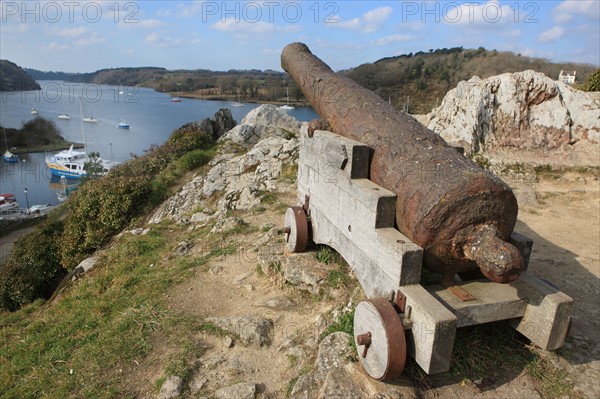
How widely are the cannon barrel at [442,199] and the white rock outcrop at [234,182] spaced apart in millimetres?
4942

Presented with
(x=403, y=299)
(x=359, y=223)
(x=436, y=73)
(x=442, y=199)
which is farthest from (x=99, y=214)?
(x=436, y=73)

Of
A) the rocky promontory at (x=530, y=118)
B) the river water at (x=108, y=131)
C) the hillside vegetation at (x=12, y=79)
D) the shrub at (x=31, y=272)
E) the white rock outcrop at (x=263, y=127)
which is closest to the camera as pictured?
the shrub at (x=31, y=272)

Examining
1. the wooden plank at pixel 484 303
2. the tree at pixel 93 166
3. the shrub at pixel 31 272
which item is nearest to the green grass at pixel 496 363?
the wooden plank at pixel 484 303

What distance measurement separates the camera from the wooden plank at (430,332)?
247cm

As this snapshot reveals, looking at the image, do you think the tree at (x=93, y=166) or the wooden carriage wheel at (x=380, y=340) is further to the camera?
the tree at (x=93, y=166)

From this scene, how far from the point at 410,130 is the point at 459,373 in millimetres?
1894

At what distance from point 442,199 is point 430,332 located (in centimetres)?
82

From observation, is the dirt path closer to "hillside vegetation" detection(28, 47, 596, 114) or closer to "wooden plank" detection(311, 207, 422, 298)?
"wooden plank" detection(311, 207, 422, 298)

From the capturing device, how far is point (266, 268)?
190 inches

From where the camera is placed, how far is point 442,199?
104 inches

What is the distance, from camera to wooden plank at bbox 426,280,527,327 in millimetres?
2727

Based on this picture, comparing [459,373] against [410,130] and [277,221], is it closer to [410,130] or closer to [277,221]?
[410,130]

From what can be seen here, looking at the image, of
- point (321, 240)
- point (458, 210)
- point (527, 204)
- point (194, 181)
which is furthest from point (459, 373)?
point (194, 181)

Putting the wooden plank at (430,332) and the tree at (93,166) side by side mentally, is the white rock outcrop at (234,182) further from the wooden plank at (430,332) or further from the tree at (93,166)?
the tree at (93,166)
